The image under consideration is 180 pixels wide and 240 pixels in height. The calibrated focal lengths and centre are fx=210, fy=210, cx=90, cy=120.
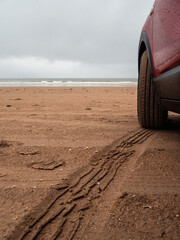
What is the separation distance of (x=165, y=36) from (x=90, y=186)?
101cm

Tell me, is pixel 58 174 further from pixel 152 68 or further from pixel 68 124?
Answer: pixel 68 124

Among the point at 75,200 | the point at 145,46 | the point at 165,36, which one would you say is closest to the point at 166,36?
the point at 165,36

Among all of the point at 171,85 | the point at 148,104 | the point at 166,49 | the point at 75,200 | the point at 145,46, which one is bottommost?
the point at 75,200

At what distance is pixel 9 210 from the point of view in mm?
979

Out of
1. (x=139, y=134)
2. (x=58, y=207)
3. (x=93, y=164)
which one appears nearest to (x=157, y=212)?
(x=58, y=207)

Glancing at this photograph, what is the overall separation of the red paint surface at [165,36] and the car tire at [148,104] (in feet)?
1.70

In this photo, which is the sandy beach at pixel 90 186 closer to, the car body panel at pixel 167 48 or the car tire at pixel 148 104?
the car tire at pixel 148 104

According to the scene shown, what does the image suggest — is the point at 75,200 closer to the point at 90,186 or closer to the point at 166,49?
the point at 90,186

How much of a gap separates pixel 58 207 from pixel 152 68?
124cm

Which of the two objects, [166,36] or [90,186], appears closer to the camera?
[90,186]

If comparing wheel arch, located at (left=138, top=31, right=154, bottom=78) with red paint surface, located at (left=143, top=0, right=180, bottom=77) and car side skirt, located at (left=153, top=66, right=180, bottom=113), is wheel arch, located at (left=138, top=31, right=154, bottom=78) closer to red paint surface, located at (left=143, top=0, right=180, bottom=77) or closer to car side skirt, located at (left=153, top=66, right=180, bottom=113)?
red paint surface, located at (left=143, top=0, right=180, bottom=77)

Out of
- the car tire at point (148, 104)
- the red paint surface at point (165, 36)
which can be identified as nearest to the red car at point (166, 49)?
the red paint surface at point (165, 36)

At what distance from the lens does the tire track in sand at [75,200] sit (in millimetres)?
840

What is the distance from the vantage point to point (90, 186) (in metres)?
1.17
